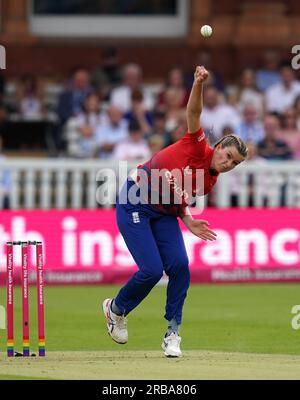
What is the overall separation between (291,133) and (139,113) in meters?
2.22

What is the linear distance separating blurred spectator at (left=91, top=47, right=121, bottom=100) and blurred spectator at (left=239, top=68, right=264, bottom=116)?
203 cm

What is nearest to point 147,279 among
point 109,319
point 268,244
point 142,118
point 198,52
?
point 109,319

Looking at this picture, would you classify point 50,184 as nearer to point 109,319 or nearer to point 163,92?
point 163,92

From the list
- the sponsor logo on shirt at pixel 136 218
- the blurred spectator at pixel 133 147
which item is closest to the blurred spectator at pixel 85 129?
the blurred spectator at pixel 133 147

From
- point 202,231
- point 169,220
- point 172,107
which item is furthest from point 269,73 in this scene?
point 202,231

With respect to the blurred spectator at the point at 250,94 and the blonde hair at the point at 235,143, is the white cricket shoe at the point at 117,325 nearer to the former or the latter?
the blonde hair at the point at 235,143

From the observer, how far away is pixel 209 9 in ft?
78.7

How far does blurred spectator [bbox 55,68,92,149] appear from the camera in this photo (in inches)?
828

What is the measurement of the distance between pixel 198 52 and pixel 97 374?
13854mm

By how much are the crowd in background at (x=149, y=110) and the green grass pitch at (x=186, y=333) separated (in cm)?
233

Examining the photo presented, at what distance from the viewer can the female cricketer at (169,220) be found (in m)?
11.4

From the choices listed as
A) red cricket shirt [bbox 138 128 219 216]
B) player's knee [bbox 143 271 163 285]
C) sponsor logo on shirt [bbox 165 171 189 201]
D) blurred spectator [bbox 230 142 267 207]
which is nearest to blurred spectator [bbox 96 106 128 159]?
blurred spectator [bbox 230 142 267 207]

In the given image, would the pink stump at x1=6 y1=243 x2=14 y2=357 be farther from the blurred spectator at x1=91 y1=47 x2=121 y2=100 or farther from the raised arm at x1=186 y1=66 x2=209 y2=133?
the blurred spectator at x1=91 y1=47 x2=121 y2=100

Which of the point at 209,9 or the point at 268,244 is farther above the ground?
the point at 209,9
